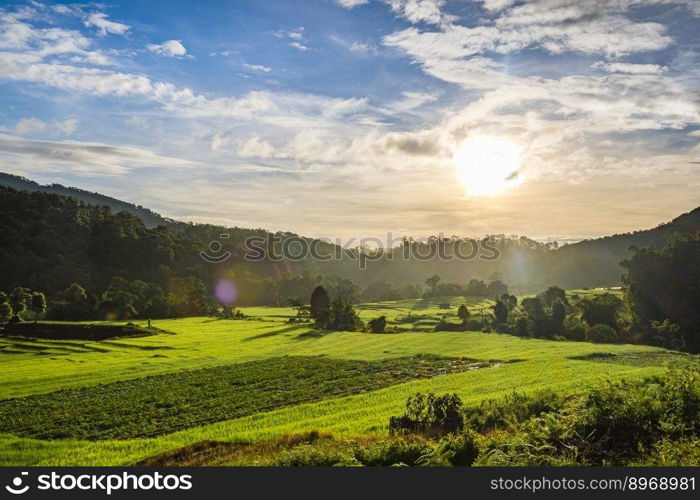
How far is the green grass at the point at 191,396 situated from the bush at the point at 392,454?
1344cm

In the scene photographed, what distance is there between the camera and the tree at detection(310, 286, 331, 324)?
9300 centimetres

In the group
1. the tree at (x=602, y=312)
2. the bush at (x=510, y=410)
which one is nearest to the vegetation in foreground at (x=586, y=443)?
the bush at (x=510, y=410)

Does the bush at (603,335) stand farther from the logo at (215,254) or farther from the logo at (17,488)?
the logo at (215,254)

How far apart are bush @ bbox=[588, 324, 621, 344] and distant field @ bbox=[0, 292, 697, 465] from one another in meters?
15.4

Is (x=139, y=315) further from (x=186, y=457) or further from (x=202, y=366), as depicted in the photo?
(x=186, y=457)

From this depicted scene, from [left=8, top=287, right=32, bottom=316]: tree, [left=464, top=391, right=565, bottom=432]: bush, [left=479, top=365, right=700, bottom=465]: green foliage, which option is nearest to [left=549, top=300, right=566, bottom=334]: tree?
[left=464, top=391, right=565, bottom=432]: bush

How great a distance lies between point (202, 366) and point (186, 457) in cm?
2898

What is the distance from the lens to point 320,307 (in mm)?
97562

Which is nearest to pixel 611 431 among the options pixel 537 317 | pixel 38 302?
pixel 537 317

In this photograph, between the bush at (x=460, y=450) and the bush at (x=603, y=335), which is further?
the bush at (x=603, y=335)

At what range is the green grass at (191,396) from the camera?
25.5 metres

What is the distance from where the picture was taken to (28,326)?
69.0m

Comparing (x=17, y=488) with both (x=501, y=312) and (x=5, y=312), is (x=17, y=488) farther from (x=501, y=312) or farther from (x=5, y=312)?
(x=501, y=312)

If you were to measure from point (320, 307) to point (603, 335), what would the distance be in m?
48.3
